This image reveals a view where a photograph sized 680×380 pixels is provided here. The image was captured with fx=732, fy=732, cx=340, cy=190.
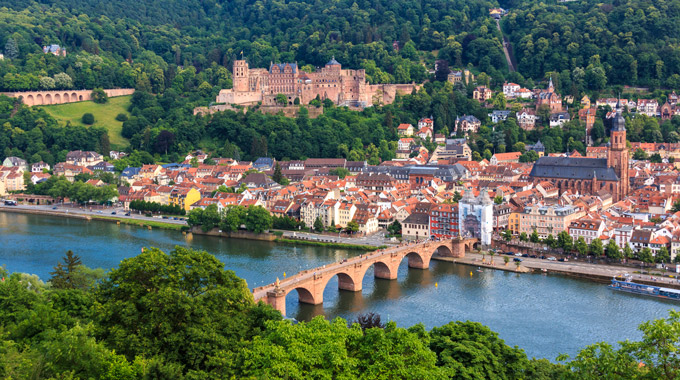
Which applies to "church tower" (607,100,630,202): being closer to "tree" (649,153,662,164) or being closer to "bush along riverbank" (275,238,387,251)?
"tree" (649,153,662,164)

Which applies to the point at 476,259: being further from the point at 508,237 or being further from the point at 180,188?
the point at 180,188

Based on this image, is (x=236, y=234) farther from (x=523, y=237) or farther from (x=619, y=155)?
(x=619, y=155)

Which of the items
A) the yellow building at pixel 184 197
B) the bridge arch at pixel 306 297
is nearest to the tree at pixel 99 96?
the yellow building at pixel 184 197

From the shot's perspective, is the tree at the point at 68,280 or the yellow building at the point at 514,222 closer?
the tree at the point at 68,280

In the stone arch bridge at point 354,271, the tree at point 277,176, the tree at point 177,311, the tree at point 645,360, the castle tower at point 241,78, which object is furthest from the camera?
the castle tower at point 241,78

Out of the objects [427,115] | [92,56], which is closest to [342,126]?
[427,115]

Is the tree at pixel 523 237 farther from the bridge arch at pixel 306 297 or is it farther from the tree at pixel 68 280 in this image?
the tree at pixel 68 280
